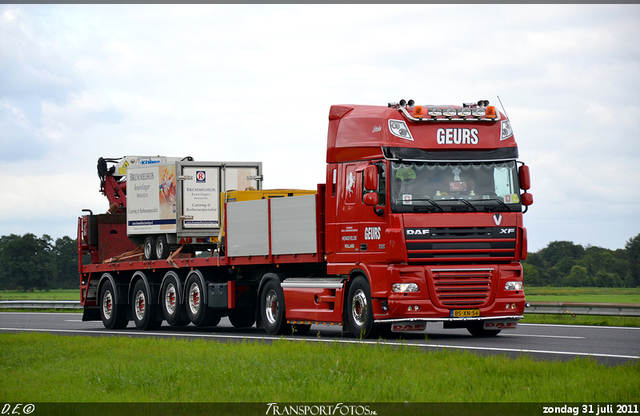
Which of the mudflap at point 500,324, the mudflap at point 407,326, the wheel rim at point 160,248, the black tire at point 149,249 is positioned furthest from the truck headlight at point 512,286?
the black tire at point 149,249

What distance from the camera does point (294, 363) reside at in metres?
11.7

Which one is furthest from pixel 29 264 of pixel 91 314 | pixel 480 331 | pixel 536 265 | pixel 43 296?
pixel 480 331

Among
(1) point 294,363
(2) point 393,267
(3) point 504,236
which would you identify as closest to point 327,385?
(1) point 294,363

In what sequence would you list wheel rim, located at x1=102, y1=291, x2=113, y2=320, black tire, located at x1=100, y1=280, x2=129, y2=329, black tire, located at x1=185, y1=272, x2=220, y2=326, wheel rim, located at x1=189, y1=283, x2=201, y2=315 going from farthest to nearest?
wheel rim, located at x1=102, y1=291, x2=113, y2=320
black tire, located at x1=100, y1=280, x2=129, y2=329
wheel rim, located at x1=189, y1=283, x2=201, y2=315
black tire, located at x1=185, y1=272, x2=220, y2=326

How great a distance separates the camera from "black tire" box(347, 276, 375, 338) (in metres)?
16.3

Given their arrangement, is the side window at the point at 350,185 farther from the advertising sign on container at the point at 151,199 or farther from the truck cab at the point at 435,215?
the advertising sign on container at the point at 151,199

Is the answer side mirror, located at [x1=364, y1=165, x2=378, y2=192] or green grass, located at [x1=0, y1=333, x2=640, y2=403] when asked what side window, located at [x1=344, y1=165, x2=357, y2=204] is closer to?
side mirror, located at [x1=364, y1=165, x2=378, y2=192]

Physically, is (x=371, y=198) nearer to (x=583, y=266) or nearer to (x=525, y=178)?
(x=525, y=178)

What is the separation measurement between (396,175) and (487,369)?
579 centimetres

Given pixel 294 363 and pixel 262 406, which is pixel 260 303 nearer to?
pixel 294 363

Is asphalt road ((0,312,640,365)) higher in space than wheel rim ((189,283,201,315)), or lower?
Answer: lower

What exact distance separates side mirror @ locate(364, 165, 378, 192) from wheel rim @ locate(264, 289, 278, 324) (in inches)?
183

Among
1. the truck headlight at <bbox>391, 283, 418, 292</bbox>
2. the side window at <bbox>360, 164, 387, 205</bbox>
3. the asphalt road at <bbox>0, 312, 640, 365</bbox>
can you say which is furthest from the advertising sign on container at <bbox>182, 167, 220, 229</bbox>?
the truck headlight at <bbox>391, 283, 418, 292</bbox>

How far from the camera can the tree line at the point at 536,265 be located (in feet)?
279
